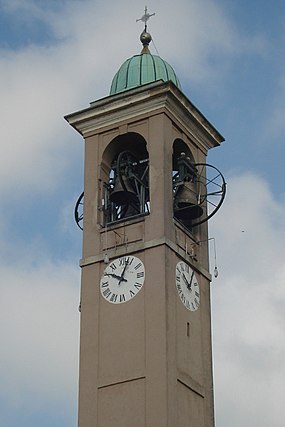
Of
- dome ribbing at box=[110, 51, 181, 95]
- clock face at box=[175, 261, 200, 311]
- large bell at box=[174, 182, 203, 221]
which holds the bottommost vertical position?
clock face at box=[175, 261, 200, 311]

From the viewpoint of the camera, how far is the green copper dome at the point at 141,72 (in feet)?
129

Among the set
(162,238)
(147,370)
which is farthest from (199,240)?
(147,370)

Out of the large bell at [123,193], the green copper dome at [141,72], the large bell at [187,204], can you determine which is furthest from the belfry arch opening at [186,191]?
the green copper dome at [141,72]

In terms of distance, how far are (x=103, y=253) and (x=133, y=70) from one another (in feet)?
21.8

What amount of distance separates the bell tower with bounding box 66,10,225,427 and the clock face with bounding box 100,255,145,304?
0.03 meters

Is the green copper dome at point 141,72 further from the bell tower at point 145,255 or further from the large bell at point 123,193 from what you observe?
the large bell at point 123,193

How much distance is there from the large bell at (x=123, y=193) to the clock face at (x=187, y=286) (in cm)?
294

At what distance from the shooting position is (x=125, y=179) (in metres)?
37.9

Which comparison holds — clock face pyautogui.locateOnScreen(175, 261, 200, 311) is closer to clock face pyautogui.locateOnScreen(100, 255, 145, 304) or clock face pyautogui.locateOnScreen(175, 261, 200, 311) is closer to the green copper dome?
clock face pyautogui.locateOnScreen(100, 255, 145, 304)

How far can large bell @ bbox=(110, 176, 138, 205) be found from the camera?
37688 mm

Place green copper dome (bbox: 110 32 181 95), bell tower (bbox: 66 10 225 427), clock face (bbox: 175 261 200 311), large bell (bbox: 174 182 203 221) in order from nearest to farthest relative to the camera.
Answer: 1. bell tower (bbox: 66 10 225 427)
2. clock face (bbox: 175 261 200 311)
3. large bell (bbox: 174 182 203 221)
4. green copper dome (bbox: 110 32 181 95)

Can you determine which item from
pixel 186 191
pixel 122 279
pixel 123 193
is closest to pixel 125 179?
pixel 123 193

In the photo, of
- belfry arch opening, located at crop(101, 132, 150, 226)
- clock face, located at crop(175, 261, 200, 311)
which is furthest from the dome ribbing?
clock face, located at crop(175, 261, 200, 311)

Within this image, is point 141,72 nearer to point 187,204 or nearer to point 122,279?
point 187,204
